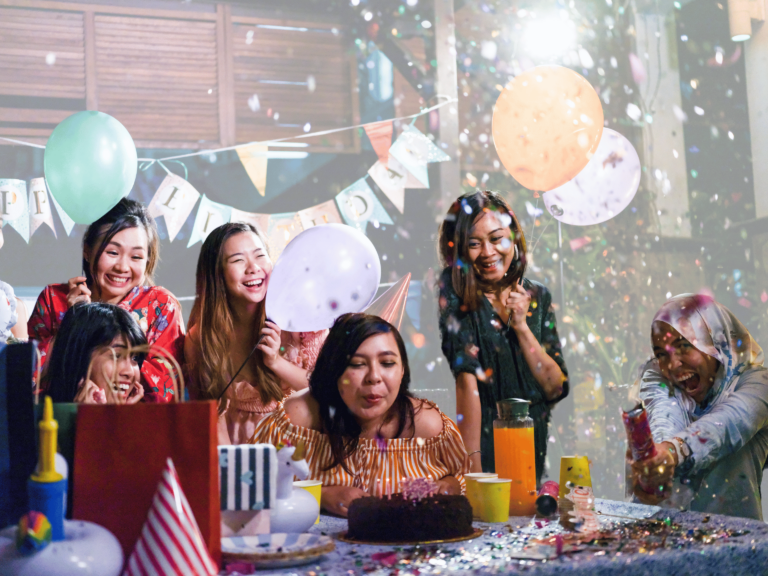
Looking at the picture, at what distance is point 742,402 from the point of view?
5.25ft

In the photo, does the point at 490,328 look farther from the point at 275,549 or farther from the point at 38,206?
the point at 38,206

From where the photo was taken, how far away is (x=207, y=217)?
4.44m

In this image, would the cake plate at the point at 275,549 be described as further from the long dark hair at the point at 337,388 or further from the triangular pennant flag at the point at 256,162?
the triangular pennant flag at the point at 256,162

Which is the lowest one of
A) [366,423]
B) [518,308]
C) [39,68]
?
[366,423]

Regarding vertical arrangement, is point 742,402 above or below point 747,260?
below

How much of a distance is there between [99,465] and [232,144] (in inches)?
170

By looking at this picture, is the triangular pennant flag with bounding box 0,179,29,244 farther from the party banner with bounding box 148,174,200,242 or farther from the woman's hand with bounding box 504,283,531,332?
the woman's hand with bounding box 504,283,531,332

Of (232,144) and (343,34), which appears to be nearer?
(232,144)

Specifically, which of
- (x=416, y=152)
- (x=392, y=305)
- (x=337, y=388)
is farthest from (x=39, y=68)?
(x=337, y=388)

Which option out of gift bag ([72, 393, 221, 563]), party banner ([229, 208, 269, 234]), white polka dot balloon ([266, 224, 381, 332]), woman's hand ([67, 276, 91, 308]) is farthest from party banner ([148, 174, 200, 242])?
gift bag ([72, 393, 221, 563])

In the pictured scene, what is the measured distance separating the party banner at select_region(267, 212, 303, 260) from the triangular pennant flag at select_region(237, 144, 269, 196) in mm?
282

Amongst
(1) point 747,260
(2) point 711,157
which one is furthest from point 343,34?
(1) point 747,260

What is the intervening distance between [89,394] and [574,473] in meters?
0.90

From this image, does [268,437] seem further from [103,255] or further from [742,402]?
[742,402]
